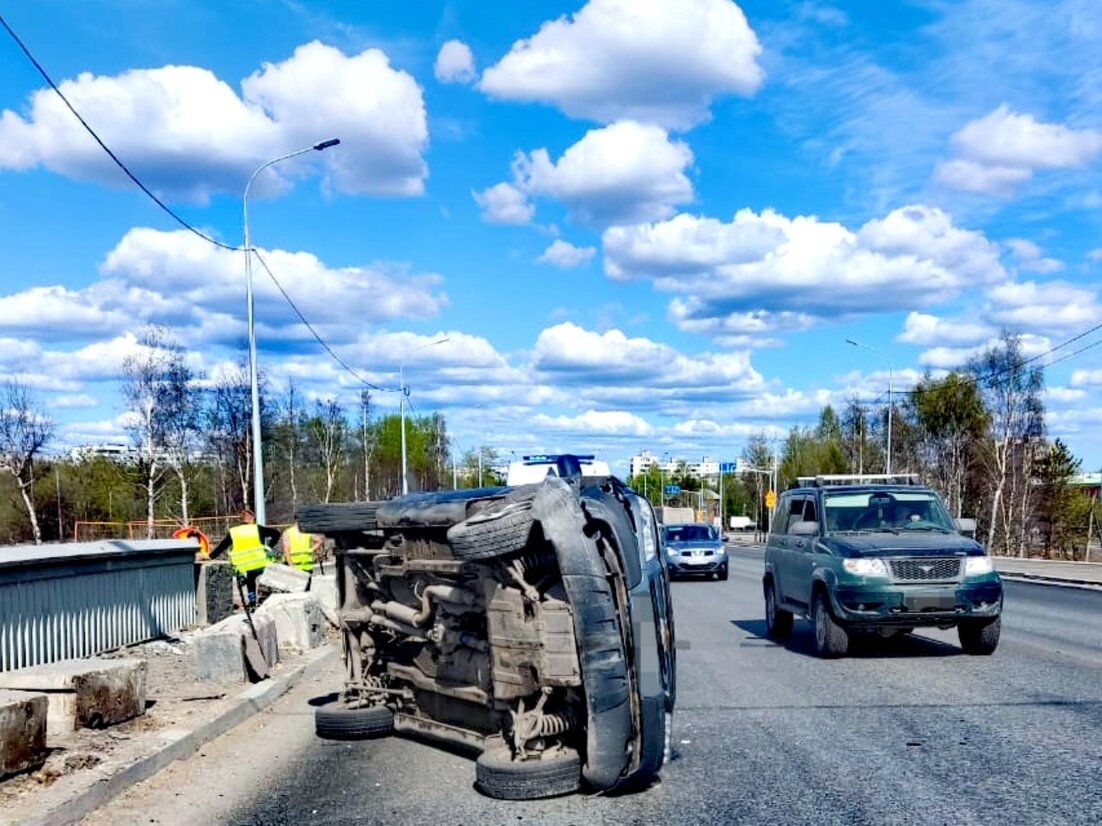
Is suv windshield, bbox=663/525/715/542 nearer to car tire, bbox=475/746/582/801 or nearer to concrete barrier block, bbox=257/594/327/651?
concrete barrier block, bbox=257/594/327/651

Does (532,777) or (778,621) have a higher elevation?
(532,777)

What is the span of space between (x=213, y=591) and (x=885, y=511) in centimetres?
920

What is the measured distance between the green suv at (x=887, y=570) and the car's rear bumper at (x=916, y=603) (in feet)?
0.03

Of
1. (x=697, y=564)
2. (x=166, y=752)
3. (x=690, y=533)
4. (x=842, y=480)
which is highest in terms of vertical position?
(x=842, y=480)

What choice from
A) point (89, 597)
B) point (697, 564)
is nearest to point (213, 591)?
point (89, 597)

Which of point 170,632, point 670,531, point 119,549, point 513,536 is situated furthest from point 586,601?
point 670,531

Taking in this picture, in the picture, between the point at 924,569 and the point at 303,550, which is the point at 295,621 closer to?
the point at 303,550

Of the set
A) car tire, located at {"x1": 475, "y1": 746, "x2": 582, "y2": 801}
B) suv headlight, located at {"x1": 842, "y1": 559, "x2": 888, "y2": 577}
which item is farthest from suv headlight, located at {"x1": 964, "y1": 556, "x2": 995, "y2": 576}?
car tire, located at {"x1": 475, "y1": 746, "x2": 582, "y2": 801}

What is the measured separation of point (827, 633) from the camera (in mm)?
12188

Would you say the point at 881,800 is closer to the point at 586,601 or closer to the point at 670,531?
the point at 586,601

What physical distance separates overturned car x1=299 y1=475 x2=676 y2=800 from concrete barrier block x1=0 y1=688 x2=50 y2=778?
229 cm

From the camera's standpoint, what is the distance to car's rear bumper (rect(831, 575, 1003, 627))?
11.7 metres

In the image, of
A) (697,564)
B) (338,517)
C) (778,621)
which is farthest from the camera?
(697,564)

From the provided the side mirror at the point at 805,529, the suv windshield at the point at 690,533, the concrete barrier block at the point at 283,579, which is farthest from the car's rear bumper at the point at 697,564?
the side mirror at the point at 805,529
